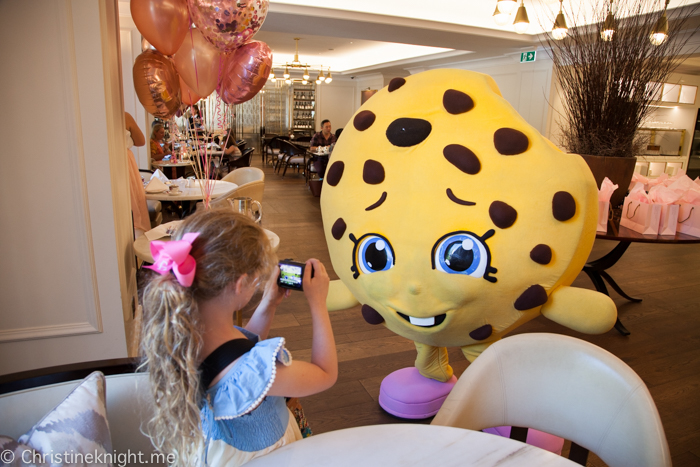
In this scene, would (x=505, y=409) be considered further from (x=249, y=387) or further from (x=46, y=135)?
(x=46, y=135)

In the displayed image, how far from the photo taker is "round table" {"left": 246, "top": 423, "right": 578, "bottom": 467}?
3.05 ft

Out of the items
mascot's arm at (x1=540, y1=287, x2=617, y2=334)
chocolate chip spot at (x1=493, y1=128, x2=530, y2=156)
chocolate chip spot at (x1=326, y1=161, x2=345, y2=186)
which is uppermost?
chocolate chip spot at (x1=493, y1=128, x2=530, y2=156)

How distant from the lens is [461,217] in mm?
1553

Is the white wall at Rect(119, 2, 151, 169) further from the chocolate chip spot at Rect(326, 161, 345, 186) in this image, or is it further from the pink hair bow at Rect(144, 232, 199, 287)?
the pink hair bow at Rect(144, 232, 199, 287)

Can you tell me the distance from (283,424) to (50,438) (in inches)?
18.2

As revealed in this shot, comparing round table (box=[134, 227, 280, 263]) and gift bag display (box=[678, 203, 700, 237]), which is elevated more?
gift bag display (box=[678, 203, 700, 237])

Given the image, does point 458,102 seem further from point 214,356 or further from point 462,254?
point 214,356

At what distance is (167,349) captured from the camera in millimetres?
883

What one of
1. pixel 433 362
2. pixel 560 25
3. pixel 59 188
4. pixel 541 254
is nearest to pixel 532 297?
pixel 541 254

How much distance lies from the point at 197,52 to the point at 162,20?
12.6 inches

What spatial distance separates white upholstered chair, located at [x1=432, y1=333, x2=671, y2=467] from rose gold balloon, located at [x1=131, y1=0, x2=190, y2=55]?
2008 millimetres

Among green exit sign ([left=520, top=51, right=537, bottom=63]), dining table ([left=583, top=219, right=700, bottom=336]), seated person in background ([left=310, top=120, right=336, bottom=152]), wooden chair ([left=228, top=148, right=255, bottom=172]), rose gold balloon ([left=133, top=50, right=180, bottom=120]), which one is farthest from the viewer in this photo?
seated person in background ([left=310, top=120, right=336, bottom=152])

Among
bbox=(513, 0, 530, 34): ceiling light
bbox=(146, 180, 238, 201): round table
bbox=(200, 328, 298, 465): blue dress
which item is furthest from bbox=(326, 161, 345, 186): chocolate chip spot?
bbox=(513, 0, 530, 34): ceiling light

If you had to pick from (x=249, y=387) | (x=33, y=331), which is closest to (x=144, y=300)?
(x=249, y=387)
